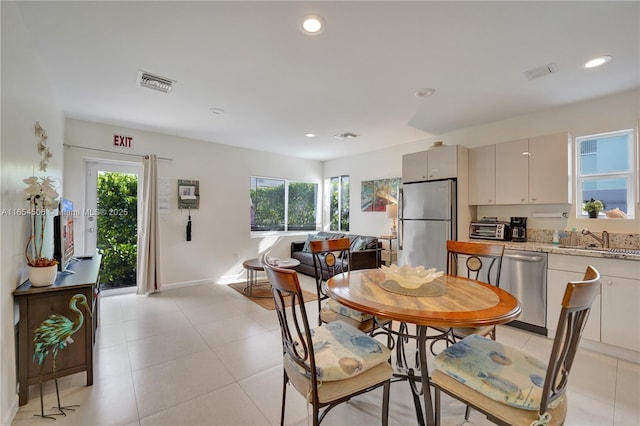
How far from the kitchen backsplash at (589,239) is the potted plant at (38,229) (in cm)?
477

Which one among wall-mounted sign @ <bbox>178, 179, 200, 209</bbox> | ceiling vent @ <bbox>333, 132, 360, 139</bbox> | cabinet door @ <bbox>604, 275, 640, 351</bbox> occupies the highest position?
ceiling vent @ <bbox>333, 132, 360, 139</bbox>

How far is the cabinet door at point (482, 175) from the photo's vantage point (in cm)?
360

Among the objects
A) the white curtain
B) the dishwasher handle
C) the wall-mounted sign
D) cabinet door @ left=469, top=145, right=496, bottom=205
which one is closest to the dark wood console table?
the white curtain

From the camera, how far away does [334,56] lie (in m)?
2.23

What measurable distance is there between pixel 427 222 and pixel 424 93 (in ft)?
5.61

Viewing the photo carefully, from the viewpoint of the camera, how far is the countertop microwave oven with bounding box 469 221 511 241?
3.54 meters

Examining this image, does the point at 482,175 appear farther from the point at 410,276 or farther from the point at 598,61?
the point at 410,276

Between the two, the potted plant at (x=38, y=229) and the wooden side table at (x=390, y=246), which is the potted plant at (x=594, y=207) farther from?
the potted plant at (x=38, y=229)

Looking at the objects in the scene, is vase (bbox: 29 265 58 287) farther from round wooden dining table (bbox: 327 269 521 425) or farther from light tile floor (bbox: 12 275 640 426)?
round wooden dining table (bbox: 327 269 521 425)

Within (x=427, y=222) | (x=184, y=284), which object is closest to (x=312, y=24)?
(x=427, y=222)

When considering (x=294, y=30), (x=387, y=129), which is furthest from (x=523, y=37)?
(x=387, y=129)

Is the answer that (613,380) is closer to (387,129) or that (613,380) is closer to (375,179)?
(387,129)

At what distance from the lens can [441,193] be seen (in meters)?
3.70

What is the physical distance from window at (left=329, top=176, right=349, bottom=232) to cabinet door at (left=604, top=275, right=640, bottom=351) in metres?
4.11
